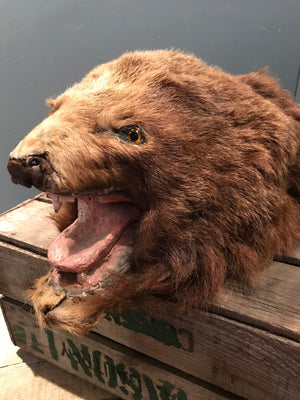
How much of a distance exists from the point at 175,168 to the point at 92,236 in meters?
0.22

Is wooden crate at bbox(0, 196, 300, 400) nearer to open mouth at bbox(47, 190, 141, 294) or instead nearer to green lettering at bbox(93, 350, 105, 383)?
green lettering at bbox(93, 350, 105, 383)

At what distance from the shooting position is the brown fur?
0.63 meters

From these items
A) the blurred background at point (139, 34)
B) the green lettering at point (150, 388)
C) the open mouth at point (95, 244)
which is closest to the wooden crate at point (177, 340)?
the green lettering at point (150, 388)

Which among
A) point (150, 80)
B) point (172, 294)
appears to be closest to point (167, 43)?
point (150, 80)

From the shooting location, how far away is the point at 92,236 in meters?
0.72

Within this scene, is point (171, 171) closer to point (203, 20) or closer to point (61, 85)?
point (203, 20)

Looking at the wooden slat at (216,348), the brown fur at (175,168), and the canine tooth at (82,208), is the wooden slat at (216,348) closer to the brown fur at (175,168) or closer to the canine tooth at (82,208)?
the brown fur at (175,168)

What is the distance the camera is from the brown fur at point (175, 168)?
63 cm

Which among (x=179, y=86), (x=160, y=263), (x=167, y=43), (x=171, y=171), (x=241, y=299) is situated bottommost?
(x=241, y=299)

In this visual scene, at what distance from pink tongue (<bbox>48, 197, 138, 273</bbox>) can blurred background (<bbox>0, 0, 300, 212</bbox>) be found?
817 mm

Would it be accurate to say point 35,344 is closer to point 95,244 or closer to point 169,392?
point 169,392

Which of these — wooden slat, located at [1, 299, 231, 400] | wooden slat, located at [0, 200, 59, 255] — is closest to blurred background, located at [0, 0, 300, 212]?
wooden slat, located at [0, 200, 59, 255]

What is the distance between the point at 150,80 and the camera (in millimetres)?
668

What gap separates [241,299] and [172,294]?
0.46ft
